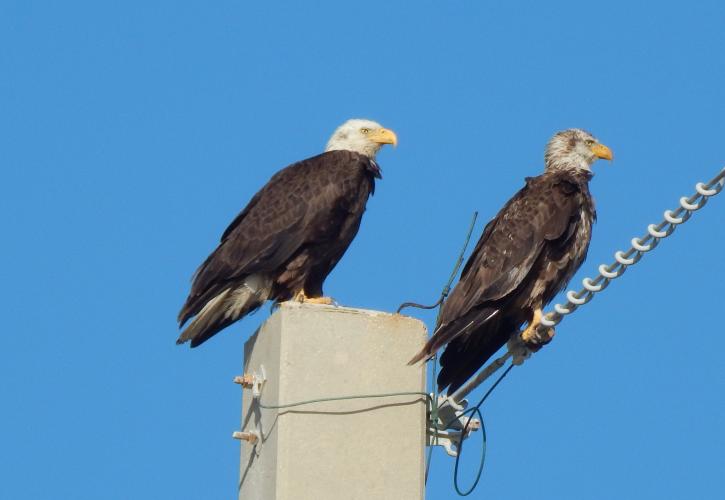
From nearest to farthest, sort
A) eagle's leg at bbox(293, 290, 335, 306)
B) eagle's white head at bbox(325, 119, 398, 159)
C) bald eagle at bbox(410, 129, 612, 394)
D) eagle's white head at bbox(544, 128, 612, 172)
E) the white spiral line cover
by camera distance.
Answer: the white spiral line cover
bald eagle at bbox(410, 129, 612, 394)
eagle's leg at bbox(293, 290, 335, 306)
eagle's white head at bbox(544, 128, 612, 172)
eagle's white head at bbox(325, 119, 398, 159)

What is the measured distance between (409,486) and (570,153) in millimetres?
4465

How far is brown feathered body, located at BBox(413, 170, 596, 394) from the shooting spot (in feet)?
27.8

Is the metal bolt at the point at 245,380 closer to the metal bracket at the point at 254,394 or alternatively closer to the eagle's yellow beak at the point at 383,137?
the metal bracket at the point at 254,394

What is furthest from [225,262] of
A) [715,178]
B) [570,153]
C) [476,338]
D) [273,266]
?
[715,178]

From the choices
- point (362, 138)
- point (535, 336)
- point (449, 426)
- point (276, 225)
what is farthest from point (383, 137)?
point (449, 426)

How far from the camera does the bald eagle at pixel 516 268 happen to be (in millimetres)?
8445

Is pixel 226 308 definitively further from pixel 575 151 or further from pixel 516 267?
Answer: pixel 575 151

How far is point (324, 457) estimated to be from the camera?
243 inches

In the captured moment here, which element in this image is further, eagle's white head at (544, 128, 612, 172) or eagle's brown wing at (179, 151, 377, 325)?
eagle's white head at (544, 128, 612, 172)

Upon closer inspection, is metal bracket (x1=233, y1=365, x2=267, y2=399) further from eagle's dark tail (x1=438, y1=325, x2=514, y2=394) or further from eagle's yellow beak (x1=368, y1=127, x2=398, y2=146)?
eagle's yellow beak (x1=368, y1=127, x2=398, y2=146)

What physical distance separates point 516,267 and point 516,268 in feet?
0.03

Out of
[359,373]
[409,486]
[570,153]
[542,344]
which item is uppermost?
[570,153]

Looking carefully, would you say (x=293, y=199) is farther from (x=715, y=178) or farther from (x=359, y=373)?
(x=715, y=178)

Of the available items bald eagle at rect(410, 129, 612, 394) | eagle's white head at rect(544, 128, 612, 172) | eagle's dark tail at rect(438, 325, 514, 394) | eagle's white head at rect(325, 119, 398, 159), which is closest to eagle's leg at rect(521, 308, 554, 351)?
bald eagle at rect(410, 129, 612, 394)
